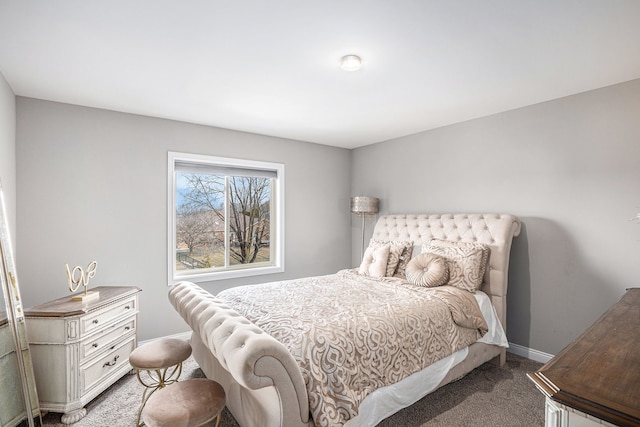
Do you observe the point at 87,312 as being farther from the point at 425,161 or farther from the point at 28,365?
the point at 425,161

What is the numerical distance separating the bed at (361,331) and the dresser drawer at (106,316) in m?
0.48

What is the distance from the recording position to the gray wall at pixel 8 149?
95.1 inches

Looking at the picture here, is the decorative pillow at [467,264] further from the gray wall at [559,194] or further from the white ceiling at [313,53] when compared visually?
the white ceiling at [313,53]

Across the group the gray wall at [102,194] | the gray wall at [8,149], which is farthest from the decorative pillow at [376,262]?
the gray wall at [8,149]

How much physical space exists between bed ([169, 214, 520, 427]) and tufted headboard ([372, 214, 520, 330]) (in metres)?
0.01

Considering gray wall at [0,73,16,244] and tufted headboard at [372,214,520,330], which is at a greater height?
gray wall at [0,73,16,244]

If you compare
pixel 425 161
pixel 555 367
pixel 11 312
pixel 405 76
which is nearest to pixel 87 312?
pixel 11 312

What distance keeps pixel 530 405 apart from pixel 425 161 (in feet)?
8.96

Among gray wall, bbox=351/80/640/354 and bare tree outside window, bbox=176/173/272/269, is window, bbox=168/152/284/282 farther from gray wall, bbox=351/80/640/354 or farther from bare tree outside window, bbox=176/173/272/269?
gray wall, bbox=351/80/640/354

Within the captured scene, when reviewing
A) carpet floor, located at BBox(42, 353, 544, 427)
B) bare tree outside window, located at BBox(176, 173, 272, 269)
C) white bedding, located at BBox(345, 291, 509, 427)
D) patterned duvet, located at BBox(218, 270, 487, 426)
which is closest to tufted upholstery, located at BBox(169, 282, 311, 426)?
patterned duvet, located at BBox(218, 270, 487, 426)

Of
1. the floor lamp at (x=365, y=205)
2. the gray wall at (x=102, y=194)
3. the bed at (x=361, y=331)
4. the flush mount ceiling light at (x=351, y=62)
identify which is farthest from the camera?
the floor lamp at (x=365, y=205)

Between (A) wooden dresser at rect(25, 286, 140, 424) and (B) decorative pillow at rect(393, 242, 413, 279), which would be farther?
(B) decorative pillow at rect(393, 242, 413, 279)

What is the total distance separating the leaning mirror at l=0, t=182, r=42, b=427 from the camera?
189cm

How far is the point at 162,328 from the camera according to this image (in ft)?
11.4
